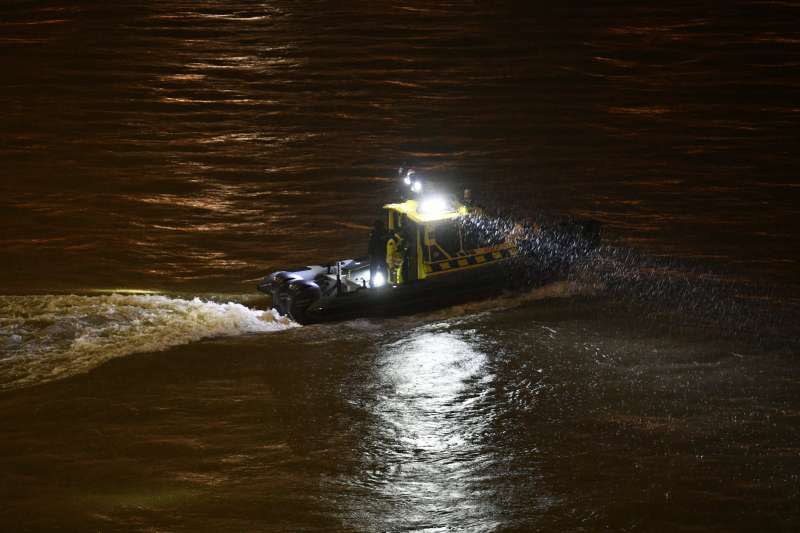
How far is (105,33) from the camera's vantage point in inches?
1209

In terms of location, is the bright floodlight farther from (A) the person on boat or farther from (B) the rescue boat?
(A) the person on boat

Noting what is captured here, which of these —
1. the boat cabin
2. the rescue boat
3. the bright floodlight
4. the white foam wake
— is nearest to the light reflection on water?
the rescue boat

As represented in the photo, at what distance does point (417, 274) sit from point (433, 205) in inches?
42.9

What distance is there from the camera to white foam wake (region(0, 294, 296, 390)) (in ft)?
41.3

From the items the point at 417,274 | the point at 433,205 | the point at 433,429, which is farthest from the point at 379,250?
the point at 433,429

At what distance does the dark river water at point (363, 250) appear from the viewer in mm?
9984

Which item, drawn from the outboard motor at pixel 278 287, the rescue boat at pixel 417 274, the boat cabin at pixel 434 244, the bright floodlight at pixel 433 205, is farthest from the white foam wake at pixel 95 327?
the bright floodlight at pixel 433 205

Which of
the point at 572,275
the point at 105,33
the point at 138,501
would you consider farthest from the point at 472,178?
the point at 105,33

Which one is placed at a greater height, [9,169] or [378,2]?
[378,2]

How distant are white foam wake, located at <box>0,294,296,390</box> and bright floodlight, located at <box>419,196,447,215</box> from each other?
264cm

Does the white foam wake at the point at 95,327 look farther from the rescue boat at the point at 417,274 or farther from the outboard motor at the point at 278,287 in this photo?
the rescue boat at the point at 417,274

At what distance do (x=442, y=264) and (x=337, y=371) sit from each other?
2.88 metres

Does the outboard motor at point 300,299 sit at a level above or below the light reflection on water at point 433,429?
above

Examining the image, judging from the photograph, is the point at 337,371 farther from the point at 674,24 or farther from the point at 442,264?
the point at 674,24
